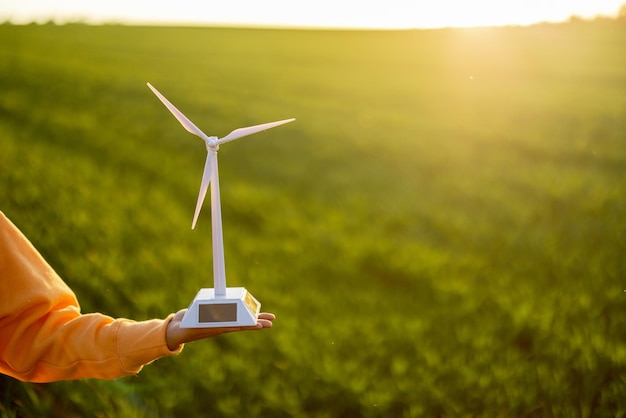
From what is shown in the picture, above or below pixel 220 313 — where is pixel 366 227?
below

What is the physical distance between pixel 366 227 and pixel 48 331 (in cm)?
301

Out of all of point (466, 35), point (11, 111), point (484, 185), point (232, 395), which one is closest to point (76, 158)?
point (11, 111)

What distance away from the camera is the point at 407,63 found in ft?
27.9

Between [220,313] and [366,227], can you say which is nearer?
[220,313]

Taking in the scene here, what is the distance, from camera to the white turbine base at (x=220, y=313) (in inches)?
42.1

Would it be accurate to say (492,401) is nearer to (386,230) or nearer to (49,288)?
(386,230)

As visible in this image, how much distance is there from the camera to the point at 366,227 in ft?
13.4

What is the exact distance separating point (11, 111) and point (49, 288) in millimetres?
6015

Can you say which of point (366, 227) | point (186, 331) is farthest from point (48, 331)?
point (366, 227)

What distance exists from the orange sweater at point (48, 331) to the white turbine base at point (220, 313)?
0.21 feet

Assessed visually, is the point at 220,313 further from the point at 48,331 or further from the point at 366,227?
the point at 366,227

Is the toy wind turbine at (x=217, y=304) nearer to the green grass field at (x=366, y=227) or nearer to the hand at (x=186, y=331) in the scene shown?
the hand at (x=186, y=331)

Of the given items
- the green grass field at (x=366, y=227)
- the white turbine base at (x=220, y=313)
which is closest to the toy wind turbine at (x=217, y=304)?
the white turbine base at (x=220, y=313)

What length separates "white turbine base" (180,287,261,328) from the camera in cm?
107
